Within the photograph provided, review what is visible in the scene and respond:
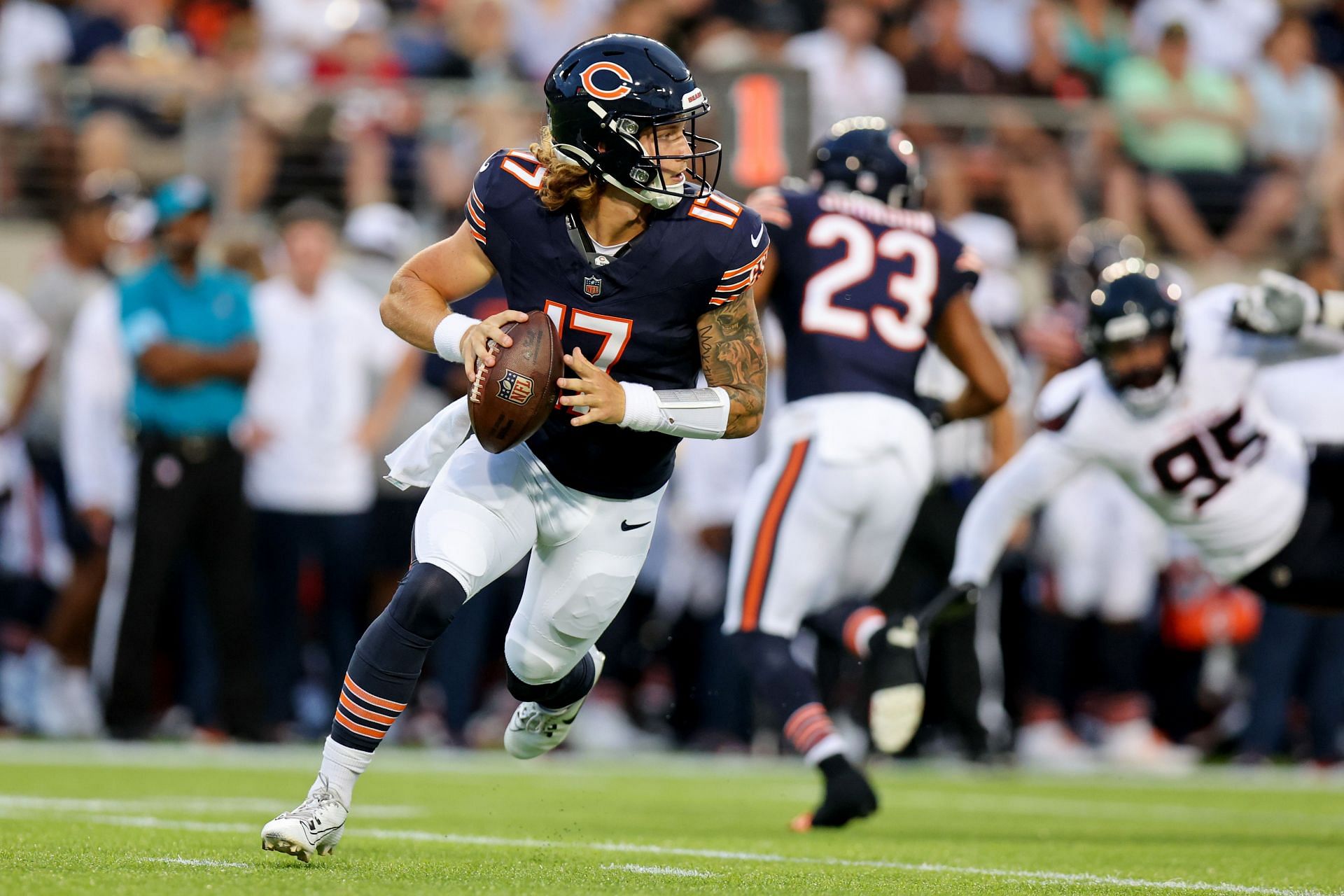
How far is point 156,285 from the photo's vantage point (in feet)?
28.9

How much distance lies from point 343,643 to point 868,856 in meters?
4.68

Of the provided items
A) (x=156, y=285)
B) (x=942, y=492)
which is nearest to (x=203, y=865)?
(x=156, y=285)

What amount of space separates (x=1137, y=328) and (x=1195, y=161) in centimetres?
658

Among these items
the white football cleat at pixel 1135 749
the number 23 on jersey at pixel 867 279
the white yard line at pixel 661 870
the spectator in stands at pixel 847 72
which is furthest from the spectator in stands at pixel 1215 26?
the white yard line at pixel 661 870

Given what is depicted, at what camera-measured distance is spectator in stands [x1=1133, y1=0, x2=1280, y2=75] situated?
1341 cm

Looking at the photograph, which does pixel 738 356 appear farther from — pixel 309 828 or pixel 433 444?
pixel 309 828

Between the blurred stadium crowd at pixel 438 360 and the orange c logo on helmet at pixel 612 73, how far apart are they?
3422 millimetres

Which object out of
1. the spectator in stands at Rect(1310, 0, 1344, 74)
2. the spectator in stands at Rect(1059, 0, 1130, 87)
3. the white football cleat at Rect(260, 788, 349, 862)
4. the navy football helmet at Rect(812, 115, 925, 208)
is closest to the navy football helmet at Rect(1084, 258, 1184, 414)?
the navy football helmet at Rect(812, 115, 925, 208)

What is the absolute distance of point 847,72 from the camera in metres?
12.0

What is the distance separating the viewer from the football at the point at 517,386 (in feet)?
14.1

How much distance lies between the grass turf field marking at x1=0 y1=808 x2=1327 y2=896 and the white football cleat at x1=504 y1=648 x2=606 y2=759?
0.26m

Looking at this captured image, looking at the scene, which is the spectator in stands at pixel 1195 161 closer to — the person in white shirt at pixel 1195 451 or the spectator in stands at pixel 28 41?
the person in white shirt at pixel 1195 451

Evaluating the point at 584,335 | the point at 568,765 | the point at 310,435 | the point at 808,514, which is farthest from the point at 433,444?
the point at 310,435

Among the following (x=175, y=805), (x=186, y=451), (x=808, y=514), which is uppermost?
(x=808, y=514)
